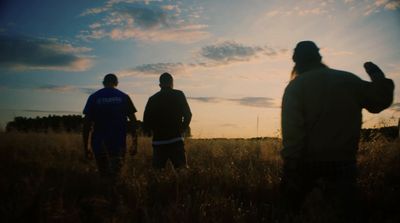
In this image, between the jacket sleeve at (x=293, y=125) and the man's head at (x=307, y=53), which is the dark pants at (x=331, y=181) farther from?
the man's head at (x=307, y=53)

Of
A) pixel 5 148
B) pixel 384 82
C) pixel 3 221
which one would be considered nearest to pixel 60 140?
pixel 5 148

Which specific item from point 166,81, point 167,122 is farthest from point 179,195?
point 166,81

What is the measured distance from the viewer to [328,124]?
3.42 m

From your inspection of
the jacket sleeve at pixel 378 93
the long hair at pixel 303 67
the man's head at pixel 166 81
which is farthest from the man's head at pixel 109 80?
the jacket sleeve at pixel 378 93

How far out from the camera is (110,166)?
235 inches

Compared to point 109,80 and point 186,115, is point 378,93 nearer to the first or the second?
point 186,115

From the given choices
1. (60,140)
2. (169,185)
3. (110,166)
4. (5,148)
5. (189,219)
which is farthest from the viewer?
(60,140)

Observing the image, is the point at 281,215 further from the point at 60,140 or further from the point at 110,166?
the point at 60,140

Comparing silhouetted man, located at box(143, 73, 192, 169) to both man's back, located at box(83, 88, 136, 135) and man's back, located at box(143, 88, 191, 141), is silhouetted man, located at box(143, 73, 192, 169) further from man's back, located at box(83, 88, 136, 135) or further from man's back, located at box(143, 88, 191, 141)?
man's back, located at box(83, 88, 136, 135)

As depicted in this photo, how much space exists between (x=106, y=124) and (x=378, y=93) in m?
4.48

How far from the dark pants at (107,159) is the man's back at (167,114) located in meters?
0.71

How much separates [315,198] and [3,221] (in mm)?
3705

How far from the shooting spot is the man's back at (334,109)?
3.40 m

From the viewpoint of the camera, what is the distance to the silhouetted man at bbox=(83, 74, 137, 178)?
6273 millimetres
